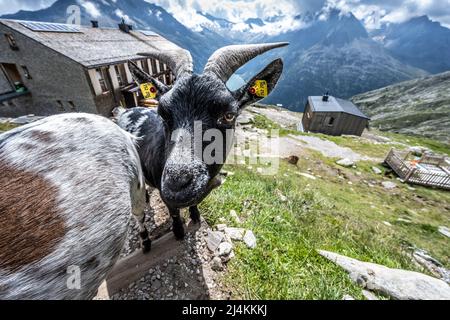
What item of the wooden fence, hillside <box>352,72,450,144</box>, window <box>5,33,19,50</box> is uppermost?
window <box>5,33,19,50</box>

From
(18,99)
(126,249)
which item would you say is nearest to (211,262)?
Result: (126,249)

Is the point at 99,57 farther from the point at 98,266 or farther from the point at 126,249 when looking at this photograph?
the point at 98,266

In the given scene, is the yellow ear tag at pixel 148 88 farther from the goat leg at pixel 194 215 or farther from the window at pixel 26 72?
the window at pixel 26 72

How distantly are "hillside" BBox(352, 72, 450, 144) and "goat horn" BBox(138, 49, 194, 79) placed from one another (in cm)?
8424

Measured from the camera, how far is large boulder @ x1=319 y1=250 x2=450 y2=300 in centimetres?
342

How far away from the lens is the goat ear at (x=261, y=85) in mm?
3219

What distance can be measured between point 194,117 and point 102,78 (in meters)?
24.4

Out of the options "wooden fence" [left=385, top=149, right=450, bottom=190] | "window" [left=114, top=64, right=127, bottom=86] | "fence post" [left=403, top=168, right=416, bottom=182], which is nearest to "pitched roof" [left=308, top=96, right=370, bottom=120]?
"wooden fence" [left=385, top=149, right=450, bottom=190]

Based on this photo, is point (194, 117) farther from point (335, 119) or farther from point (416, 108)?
point (416, 108)

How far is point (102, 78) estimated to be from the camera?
70.1 ft

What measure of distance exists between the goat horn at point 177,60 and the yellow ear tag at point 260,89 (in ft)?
3.74

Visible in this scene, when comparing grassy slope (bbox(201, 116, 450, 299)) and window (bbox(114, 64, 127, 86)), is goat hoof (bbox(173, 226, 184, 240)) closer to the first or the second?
grassy slope (bbox(201, 116, 450, 299))

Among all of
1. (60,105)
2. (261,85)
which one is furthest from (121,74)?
(261,85)

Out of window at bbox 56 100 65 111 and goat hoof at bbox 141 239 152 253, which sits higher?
goat hoof at bbox 141 239 152 253
